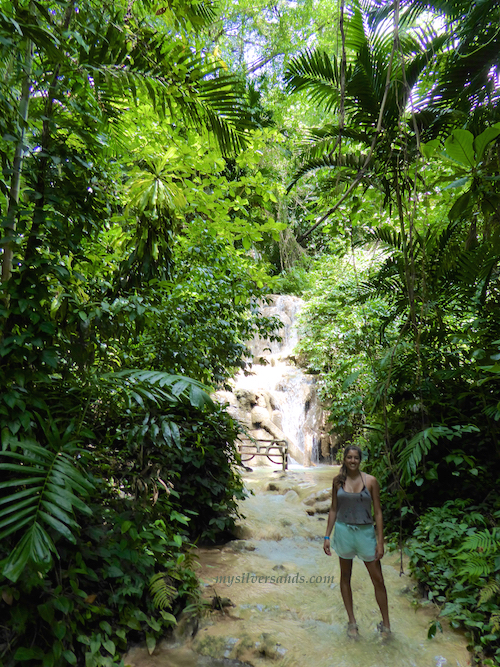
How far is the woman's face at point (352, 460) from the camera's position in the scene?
10.8 ft

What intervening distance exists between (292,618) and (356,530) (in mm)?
990

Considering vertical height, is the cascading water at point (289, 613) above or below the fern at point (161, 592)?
below

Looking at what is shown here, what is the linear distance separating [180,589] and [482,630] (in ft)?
6.75

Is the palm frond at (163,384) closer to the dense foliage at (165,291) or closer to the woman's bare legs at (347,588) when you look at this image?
the dense foliage at (165,291)

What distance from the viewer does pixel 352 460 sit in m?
3.30

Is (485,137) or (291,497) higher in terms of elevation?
(485,137)

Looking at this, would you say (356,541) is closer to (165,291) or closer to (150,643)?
(150,643)

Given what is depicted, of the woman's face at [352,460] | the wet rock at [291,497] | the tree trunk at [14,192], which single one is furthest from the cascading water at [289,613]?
the tree trunk at [14,192]

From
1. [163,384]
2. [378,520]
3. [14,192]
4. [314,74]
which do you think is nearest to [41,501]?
[163,384]

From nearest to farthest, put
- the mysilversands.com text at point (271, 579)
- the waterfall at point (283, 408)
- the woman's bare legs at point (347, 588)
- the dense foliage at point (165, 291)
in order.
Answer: the dense foliage at point (165, 291) → the woman's bare legs at point (347, 588) → the mysilversands.com text at point (271, 579) → the waterfall at point (283, 408)

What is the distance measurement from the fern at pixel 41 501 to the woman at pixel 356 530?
1980 millimetres

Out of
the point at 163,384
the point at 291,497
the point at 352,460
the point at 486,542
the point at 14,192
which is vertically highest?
the point at 14,192

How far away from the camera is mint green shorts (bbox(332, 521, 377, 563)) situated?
3162 millimetres

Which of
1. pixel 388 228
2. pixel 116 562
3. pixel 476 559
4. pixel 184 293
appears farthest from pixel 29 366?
pixel 388 228
